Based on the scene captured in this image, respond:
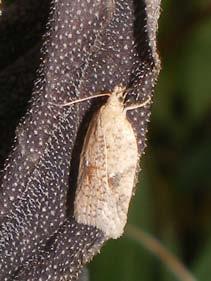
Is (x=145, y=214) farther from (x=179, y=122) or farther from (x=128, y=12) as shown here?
(x=128, y=12)

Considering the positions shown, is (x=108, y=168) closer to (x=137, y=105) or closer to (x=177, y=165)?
(x=137, y=105)

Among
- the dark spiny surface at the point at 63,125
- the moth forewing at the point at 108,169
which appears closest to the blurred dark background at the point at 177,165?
the moth forewing at the point at 108,169

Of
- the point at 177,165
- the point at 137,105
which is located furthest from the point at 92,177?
the point at 177,165

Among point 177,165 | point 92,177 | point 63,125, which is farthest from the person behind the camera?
point 177,165

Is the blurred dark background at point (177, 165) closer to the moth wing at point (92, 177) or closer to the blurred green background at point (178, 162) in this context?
the blurred green background at point (178, 162)

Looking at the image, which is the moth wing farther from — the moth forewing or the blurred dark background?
the blurred dark background

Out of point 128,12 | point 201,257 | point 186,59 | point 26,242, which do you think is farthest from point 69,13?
point 186,59
